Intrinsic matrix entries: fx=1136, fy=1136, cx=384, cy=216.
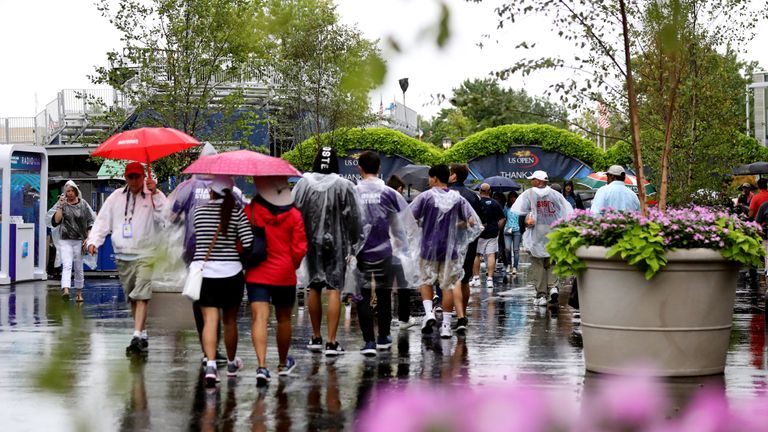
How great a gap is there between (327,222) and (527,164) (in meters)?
24.2

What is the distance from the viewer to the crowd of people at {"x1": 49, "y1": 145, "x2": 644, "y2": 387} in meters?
8.02

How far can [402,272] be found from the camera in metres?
10.2

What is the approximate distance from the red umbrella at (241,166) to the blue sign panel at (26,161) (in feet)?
45.4

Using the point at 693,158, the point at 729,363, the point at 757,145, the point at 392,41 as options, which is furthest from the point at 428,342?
the point at 757,145

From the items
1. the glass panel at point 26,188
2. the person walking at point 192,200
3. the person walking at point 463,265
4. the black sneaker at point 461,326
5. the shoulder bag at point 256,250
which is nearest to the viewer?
the shoulder bag at point 256,250

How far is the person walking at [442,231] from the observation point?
11.1 metres

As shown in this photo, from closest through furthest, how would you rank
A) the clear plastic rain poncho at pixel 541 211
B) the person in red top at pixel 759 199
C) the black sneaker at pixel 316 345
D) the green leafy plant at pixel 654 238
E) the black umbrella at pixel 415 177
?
1. the green leafy plant at pixel 654 238
2. the black sneaker at pixel 316 345
3. the clear plastic rain poncho at pixel 541 211
4. the person in red top at pixel 759 199
5. the black umbrella at pixel 415 177

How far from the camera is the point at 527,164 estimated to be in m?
Result: 33.1

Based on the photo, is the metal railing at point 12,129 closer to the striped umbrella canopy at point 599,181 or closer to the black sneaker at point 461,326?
the striped umbrella canopy at point 599,181

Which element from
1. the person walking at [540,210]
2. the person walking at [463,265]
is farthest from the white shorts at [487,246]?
the person walking at [463,265]

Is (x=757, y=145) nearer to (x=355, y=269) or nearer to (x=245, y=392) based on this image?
(x=355, y=269)

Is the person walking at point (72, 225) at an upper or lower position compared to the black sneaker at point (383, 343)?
upper

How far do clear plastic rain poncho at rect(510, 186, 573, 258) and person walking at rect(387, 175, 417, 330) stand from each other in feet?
5.49

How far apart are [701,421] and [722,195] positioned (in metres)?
21.8
